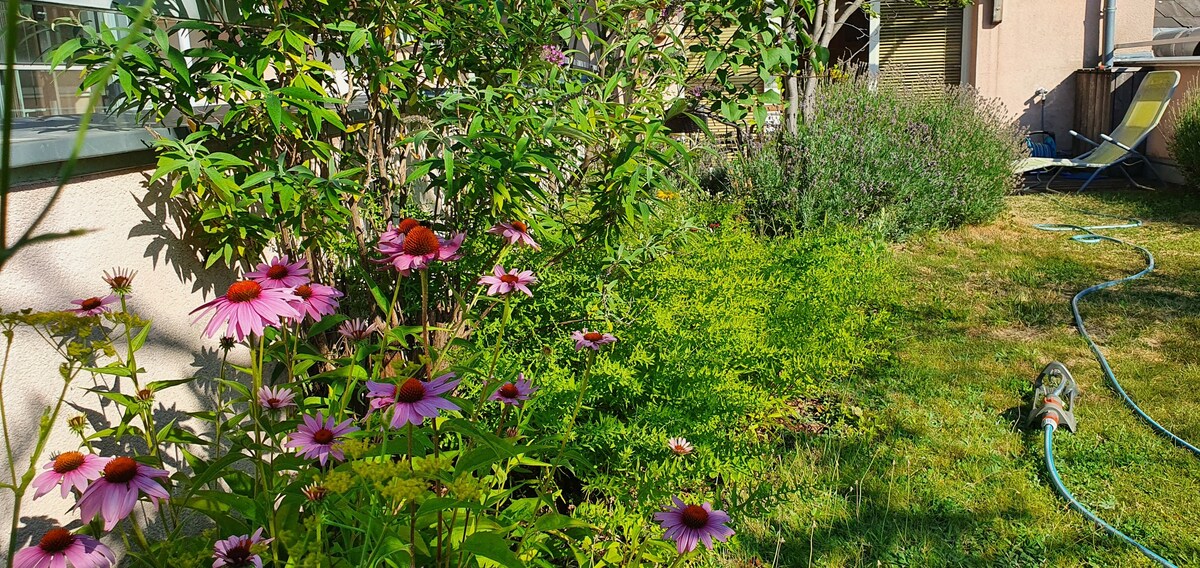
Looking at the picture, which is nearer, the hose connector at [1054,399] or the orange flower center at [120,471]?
the orange flower center at [120,471]

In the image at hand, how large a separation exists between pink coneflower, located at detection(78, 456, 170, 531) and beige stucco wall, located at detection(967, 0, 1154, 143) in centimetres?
1154

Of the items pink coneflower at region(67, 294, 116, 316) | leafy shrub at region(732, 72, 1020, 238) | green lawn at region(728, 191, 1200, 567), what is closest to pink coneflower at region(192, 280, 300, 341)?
pink coneflower at region(67, 294, 116, 316)

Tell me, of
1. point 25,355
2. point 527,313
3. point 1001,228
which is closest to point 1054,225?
point 1001,228

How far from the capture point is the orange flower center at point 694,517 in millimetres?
1362

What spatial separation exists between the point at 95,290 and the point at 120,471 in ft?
3.05

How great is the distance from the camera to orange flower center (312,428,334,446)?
4.67 ft

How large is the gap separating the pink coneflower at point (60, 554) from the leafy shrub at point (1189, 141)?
8.61 meters

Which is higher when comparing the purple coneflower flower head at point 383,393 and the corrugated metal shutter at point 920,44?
the corrugated metal shutter at point 920,44

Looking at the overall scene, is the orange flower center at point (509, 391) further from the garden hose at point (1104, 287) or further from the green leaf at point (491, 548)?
the garden hose at point (1104, 287)

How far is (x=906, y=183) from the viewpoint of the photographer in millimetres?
6270

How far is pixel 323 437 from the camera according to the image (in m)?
1.43

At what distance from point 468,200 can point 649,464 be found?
0.87m

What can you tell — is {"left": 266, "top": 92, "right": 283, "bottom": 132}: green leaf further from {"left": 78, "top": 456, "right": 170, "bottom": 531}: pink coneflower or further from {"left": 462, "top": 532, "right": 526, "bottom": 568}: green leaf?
{"left": 462, "top": 532, "right": 526, "bottom": 568}: green leaf

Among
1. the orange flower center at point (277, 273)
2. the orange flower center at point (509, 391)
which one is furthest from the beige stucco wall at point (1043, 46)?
the orange flower center at point (277, 273)
